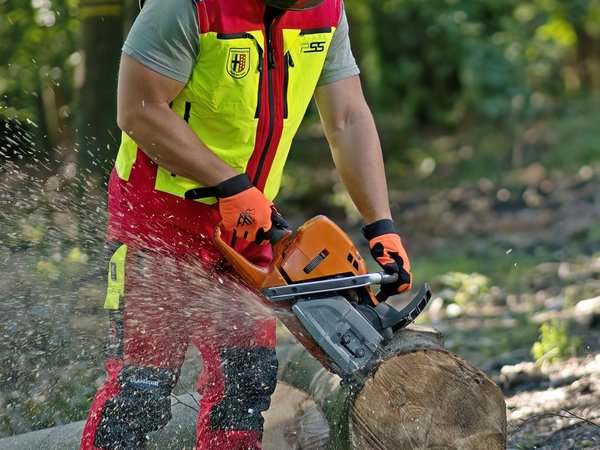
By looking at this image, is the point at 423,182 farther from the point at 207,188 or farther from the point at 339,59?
the point at 207,188

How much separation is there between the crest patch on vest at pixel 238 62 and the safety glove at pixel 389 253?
2.57ft

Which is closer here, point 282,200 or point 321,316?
point 321,316

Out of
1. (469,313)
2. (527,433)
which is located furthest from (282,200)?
(527,433)

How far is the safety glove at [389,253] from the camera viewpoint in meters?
3.50

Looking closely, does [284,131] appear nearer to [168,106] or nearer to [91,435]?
[168,106]

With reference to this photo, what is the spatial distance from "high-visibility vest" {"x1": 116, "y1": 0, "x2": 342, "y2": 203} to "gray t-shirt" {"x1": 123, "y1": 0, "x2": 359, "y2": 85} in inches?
1.9

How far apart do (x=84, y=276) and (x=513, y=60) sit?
8.16 meters

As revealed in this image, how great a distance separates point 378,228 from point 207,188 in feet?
2.22

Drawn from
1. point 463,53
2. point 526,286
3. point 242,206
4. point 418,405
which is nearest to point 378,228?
point 242,206

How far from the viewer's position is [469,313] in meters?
6.91

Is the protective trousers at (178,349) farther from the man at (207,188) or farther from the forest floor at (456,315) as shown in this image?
the forest floor at (456,315)

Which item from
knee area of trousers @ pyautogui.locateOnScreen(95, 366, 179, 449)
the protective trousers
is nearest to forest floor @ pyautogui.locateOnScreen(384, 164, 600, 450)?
the protective trousers

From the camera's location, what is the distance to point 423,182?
1292 centimetres

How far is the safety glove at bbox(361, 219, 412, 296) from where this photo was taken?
→ 11.5 ft
